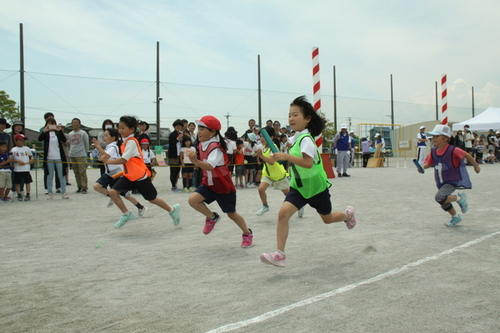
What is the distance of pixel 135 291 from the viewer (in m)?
3.78

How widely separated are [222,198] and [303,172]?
1415 mm

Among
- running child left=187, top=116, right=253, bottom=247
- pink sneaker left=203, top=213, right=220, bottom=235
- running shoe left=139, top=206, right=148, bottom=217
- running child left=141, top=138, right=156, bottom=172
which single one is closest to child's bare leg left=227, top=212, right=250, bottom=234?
running child left=187, top=116, right=253, bottom=247

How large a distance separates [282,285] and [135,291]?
1.28m

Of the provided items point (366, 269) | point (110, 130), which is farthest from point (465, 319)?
point (110, 130)

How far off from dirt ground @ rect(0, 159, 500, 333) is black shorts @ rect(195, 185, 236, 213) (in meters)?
0.49

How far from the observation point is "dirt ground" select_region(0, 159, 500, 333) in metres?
3.07

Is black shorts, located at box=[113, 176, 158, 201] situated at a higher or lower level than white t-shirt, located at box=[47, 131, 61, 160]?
lower

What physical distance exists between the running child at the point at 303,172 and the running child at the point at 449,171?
2.63 m

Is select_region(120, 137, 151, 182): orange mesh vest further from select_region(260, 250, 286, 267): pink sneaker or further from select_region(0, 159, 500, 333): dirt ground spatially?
select_region(260, 250, 286, 267): pink sneaker

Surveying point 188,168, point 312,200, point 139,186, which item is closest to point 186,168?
point 188,168

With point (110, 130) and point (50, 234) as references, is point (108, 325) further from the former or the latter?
point (110, 130)

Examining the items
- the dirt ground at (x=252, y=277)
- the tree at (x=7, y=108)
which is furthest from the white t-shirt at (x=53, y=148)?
the tree at (x=7, y=108)

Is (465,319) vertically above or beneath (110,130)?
beneath

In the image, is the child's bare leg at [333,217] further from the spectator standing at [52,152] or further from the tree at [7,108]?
the tree at [7,108]
